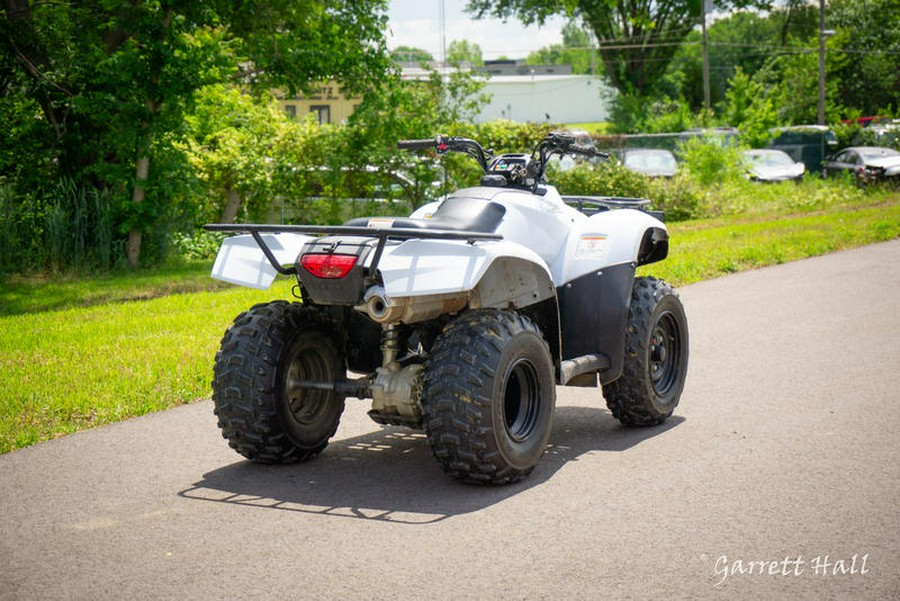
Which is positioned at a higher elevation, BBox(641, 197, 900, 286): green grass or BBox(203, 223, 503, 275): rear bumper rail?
BBox(203, 223, 503, 275): rear bumper rail

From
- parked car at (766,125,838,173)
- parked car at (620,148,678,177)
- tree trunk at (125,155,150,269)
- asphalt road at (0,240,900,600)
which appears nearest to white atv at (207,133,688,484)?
asphalt road at (0,240,900,600)

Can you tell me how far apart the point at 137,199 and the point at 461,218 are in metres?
10.9

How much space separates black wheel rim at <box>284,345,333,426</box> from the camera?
250 inches

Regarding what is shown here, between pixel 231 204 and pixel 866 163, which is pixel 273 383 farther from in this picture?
pixel 866 163

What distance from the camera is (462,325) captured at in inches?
229

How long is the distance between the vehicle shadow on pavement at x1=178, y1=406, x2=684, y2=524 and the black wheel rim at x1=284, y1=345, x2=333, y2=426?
0.28 m

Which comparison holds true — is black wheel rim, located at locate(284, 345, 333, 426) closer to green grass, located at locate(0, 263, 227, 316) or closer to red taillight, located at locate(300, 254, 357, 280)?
red taillight, located at locate(300, 254, 357, 280)

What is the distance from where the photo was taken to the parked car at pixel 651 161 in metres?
28.7

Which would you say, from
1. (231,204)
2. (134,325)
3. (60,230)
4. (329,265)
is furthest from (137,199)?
(329,265)

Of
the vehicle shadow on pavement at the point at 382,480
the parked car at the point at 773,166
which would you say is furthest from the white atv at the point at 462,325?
the parked car at the point at 773,166

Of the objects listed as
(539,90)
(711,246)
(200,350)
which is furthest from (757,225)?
(539,90)

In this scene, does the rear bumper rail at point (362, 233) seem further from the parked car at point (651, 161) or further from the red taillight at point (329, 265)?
the parked car at point (651, 161)

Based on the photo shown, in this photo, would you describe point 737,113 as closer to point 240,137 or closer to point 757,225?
point 757,225

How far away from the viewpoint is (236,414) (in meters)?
6.15
